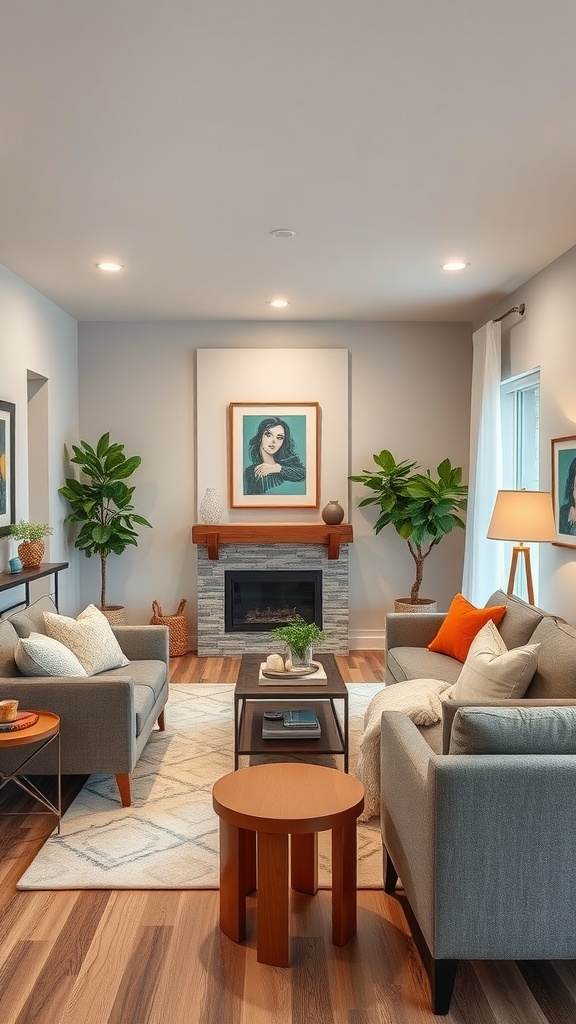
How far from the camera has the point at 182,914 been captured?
106 inches

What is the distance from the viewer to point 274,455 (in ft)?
22.2

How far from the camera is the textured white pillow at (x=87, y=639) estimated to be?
3.96 m

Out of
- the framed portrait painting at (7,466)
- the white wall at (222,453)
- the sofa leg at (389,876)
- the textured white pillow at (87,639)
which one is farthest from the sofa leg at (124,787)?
the white wall at (222,453)

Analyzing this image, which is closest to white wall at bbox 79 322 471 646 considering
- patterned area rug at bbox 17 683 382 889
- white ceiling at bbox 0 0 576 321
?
white ceiling at bbox 0 0 576 321

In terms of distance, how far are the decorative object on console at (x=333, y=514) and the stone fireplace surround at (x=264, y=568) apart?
5 centimetres

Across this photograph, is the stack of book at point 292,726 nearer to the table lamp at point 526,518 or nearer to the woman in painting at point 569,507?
the table lamp at point 526,518

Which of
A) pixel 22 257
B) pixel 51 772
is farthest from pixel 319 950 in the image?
pixel 22 257

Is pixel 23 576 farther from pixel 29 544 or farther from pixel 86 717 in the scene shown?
pixel 86 717

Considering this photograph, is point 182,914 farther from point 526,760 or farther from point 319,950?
point 526,760

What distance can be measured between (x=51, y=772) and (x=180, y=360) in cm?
417

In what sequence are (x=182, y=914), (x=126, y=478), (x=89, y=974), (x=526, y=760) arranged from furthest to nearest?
(x=126, y=478) → (x=182, y=914) → (x=89, y=974) → (x=526, y=760)

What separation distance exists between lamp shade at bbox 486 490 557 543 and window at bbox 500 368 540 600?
113 centimetres

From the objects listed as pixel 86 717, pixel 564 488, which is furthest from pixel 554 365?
pixel 86 717

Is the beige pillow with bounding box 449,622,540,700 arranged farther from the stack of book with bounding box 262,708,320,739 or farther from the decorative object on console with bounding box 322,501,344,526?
the decorative object on console with bounding box 322,501,344,526
